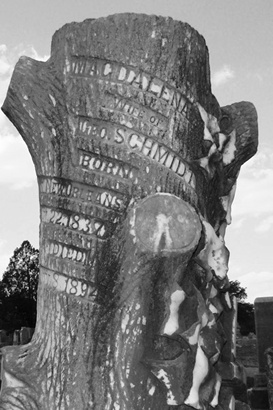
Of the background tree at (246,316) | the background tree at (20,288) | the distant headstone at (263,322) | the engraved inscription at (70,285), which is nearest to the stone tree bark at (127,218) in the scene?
the engraved inscription at (70,285)

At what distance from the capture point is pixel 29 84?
3115 millimetres

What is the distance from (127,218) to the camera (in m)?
2.70

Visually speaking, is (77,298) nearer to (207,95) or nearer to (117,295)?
Result: (117,295)

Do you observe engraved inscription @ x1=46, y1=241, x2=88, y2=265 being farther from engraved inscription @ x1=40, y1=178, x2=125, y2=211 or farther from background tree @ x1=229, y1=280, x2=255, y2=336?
background tree @ x1=229, y1=280, x2=255, y2=336

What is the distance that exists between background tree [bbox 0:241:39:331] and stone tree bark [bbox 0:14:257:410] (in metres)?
31.5

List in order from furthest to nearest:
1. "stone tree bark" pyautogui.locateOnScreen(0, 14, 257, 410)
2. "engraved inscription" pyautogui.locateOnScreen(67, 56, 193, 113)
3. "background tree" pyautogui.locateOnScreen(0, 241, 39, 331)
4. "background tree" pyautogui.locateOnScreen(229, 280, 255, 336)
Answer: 1. "background tree" pyautogui.locateOnScreen(0, 241, 39, 331)
2. "background tree" pyautogui.locateOnScreen(229, 280, 255, 336)
3. "engraved inscription" pyautogui.locateOnScreen(67, 56, 193, 113)
4. "stone tree bark" pyautogui.locateOnScreen(0, 14, 257, 410)

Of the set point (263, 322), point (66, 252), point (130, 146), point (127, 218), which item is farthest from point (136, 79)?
point (263, 322)

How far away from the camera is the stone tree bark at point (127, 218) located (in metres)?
2.62

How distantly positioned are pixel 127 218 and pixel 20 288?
32.8 meters

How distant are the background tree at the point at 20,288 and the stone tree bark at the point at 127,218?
31474 mm

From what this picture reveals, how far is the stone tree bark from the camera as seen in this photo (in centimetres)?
262

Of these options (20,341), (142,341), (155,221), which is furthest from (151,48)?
(20,341)

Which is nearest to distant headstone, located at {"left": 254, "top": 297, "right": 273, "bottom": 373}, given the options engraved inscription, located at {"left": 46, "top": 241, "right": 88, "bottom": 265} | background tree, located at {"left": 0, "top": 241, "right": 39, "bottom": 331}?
engraved inscription, located at {"left": 46, "top": 241, "right": 88, "bottom": 265}

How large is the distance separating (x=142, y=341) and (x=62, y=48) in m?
1.56
